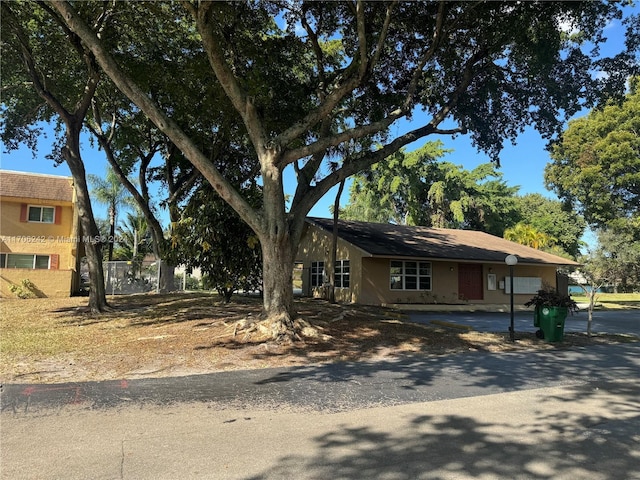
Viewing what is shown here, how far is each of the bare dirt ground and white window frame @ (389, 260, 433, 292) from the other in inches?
297

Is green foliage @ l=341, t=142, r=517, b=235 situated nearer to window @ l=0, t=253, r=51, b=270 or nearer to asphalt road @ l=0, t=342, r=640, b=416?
window @ l=0, t=253, r=51, b=270

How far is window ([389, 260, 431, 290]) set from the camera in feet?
72.9

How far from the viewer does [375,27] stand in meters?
13.3

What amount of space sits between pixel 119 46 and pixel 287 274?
10.4m

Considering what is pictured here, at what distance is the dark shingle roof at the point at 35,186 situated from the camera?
24516 millimetres

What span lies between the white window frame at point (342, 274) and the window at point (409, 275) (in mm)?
2019

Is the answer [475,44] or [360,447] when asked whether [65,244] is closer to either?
[475,44]

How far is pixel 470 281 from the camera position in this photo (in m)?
24.3

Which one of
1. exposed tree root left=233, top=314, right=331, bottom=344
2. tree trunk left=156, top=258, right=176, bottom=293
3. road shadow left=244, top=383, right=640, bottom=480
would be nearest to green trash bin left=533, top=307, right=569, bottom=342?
exposed tree root left=233, top=314, right=331, bottom=344

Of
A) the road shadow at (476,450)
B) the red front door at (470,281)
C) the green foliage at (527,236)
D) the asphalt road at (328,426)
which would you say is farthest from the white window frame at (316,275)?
the green foliage at (527,236)

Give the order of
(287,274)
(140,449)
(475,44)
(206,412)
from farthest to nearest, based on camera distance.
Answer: (475,44) < (287,274) < (206,412) < (140,449)

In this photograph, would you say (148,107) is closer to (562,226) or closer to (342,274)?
(342,274)

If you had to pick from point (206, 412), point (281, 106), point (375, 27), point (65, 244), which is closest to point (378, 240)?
point (281, 106)

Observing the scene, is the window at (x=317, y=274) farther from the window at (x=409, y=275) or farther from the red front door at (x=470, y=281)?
the red front door at (x=470, y=281)
